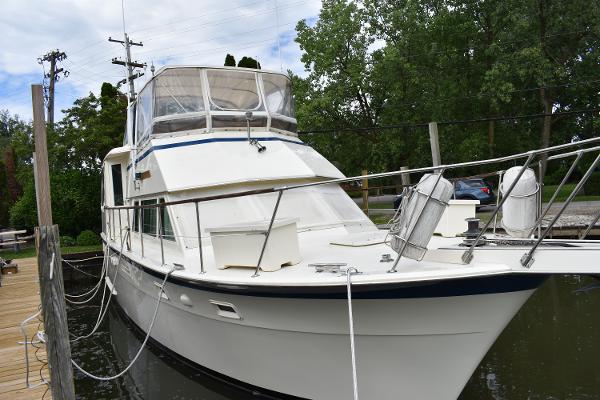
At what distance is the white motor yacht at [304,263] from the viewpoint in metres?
3.60

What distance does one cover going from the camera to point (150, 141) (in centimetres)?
699

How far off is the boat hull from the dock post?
47.7 inches

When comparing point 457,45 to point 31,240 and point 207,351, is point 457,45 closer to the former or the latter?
point 207,351

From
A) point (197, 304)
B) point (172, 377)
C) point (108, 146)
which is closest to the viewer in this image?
point (197, 304)

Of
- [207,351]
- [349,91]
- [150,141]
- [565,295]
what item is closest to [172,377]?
[207,351]

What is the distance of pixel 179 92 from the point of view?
702 cm

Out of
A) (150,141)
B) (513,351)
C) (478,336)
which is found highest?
(150,141)

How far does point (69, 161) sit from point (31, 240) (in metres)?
4.13

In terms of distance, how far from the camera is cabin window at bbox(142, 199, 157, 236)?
273 inches

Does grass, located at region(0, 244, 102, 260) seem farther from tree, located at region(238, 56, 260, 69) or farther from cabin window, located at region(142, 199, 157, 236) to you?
cabin window, located at region(142, 199, 157, 236)

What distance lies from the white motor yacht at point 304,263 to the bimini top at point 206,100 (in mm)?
19

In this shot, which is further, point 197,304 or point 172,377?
point 172,377

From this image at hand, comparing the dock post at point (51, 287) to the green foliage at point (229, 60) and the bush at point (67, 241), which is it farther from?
the green foliage at point (229, 60)

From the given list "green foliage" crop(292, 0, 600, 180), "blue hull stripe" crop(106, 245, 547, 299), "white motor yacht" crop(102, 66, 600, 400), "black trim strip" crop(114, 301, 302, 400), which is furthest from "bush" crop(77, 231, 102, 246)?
"blue hull stripe" crop(106, 245, 547, 299)
